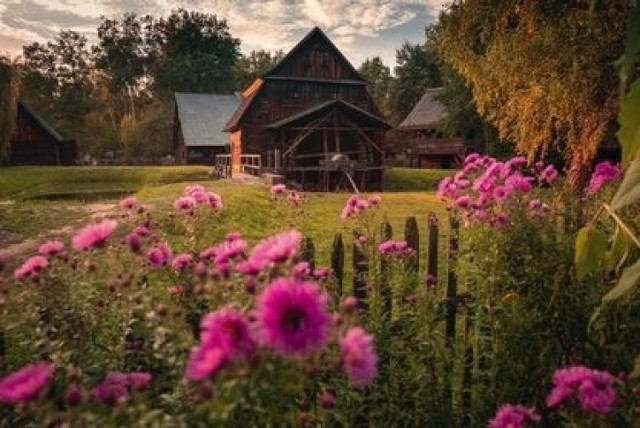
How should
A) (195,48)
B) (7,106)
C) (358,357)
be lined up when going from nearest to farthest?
(358,357), (7,106), (195,48)

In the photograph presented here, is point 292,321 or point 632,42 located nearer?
point 632,42

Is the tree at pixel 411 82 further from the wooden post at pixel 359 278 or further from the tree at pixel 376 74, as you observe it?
the wooden post at pixel 359 278

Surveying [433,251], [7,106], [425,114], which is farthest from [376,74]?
[433,251]

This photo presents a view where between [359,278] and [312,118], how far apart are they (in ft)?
91.6

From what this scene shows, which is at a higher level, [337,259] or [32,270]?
[32,270]

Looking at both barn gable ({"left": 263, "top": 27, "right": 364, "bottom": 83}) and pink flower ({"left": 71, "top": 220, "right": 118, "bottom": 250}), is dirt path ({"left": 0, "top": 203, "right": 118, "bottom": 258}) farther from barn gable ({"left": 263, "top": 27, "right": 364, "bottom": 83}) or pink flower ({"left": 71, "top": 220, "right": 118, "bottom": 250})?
barn gable ({"left": 263, "top": 27, "right": 364, "bottom": 83})

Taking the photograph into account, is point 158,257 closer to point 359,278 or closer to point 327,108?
point 359,278

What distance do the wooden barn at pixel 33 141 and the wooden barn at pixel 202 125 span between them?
373 inches

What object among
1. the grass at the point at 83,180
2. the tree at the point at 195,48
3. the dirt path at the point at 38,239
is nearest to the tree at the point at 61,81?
the tree at the point at 195,48

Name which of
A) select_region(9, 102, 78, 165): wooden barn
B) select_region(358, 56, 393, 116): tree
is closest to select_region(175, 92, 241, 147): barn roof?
select_region(9, 102, 78, 165): wooden barn

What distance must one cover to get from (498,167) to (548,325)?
1.28 meters

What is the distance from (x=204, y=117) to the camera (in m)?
49.0

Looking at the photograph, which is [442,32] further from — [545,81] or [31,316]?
[31,316]

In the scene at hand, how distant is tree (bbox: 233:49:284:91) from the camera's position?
276 feet
